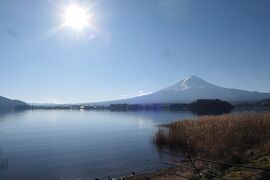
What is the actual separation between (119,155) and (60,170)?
6.57 metres

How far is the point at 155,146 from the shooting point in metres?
29.7

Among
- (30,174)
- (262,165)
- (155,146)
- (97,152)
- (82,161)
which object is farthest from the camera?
(155,146)

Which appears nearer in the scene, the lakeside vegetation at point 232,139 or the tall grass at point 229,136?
the lakeside vegetation at point 232,139

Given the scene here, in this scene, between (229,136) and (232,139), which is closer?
(232,139)

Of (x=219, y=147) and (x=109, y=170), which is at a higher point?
(x=219, y=147)

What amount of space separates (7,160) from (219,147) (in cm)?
1664

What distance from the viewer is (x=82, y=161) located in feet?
76.4

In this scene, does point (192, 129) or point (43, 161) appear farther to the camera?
point (192, 129)

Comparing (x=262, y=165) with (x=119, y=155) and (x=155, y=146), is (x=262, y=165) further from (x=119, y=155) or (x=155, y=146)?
(x=155, y=146)

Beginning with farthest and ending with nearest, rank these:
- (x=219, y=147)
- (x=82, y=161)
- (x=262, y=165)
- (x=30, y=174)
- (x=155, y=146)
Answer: (x=155, y=146) < (x=82, y=161) < (x=30, y=174) < (x=219, y=147) < (x=262, y=165)

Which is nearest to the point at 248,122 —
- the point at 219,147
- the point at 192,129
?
the point at 219,147

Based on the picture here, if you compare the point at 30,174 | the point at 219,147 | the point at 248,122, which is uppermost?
the point at 248,122

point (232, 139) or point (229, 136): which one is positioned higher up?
point (229, 136)

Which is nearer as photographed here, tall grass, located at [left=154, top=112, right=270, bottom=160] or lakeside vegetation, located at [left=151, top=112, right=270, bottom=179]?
lakeside vegetation, located at [left=151, top=112, right=270, bottom=179]
